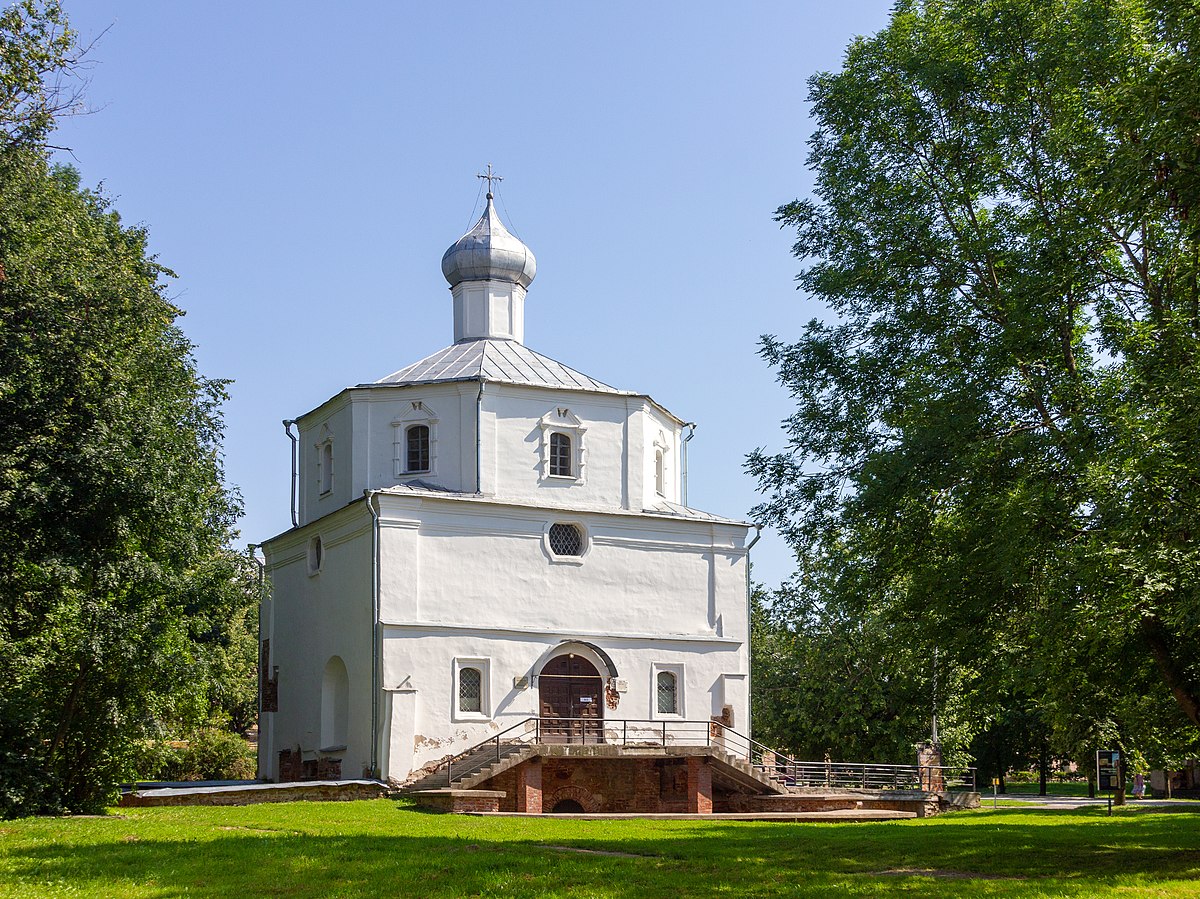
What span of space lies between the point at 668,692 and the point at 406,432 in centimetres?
884

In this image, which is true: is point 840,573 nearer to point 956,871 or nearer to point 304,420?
point 956,871

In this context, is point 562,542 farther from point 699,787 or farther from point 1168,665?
point 1168,665

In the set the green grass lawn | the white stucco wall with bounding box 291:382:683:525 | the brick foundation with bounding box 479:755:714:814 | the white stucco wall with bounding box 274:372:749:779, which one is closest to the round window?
the white stucco wall with bounding box 274:372:749:779

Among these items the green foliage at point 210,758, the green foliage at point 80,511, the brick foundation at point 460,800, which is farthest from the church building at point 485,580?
the green foliage at point 210,758

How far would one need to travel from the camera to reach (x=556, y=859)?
14.7m

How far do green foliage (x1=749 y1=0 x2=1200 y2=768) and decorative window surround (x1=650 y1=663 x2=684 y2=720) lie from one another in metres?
11.5

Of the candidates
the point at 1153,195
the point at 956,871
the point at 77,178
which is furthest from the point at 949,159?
the point at 77,178

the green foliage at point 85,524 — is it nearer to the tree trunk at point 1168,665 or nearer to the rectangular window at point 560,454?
the rectangular window at point 560,454

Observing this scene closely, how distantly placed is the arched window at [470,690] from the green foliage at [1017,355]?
11717 mm

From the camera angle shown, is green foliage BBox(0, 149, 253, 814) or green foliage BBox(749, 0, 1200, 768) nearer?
green foliage BBox(749, 0, 1200, 768)

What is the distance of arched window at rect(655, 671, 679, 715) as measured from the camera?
30734mm

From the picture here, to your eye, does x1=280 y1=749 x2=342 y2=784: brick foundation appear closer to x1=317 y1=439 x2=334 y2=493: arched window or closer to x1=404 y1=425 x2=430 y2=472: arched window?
x1=317 y1=439 x2=334 y2=493: arched window

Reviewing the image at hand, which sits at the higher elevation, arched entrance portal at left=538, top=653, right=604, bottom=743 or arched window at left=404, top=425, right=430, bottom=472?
arched window at left=404, top=425, right=430, bottom=472

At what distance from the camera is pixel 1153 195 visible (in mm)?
13602
